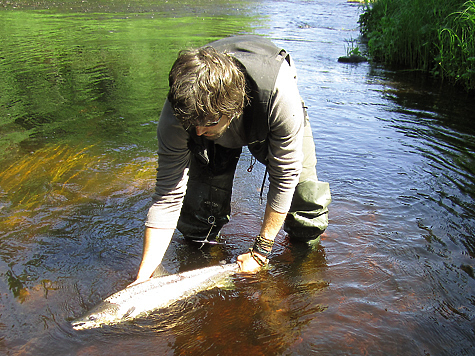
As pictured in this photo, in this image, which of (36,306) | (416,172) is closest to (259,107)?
(36,306)

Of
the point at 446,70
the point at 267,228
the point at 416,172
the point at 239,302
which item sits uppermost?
the point at 446,70

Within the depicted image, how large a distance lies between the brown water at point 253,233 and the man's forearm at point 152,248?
14.1 inches

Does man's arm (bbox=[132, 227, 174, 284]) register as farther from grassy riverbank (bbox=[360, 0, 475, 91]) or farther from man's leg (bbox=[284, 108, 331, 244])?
grassy riverbank (bbox=[360, 0, 475, 91])

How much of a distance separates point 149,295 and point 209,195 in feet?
3.44

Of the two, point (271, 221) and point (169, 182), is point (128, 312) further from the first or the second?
point (271, 221)

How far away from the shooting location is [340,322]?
3123mm

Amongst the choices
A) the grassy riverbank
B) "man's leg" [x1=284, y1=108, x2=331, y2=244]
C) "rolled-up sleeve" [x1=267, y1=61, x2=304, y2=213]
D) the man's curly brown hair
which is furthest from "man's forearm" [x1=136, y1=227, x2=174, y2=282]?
the grassy riverbank

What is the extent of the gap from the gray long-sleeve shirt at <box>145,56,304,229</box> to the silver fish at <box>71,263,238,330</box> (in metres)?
0.49

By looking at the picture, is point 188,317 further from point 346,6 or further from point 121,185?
point 346,6

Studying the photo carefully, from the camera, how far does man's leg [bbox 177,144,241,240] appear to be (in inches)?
138

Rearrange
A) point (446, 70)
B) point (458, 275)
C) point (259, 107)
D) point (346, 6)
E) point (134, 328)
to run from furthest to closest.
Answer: point (346, 6) < point (446, 70) < point (458, 275) < point (134, 328) < point (259, 107)

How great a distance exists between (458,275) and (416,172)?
89.8 inches

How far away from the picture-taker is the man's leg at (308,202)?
353 centimetres

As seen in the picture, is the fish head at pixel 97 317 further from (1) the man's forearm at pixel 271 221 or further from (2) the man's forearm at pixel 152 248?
(1) the man's forearm at pixel 271 221
